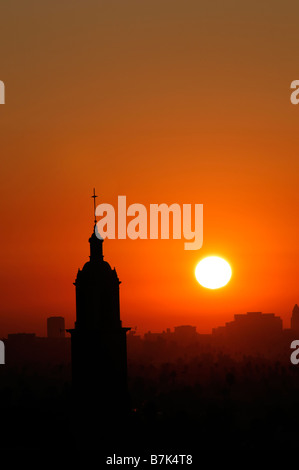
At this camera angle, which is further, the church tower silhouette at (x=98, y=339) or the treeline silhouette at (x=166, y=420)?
the treeline silhouette at (x=166, y=420)

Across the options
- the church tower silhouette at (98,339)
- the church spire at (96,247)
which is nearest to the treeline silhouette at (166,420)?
the church tower silhouette at (98,339)

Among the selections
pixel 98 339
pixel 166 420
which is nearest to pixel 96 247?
pixel 98 339

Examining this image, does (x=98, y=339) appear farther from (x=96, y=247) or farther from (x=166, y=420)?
(x=166, y=420)

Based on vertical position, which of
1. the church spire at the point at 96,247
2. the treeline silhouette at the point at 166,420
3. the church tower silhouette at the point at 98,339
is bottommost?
the treeline silhouette at the point at 166,420

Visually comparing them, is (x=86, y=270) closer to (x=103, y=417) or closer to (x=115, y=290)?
(x=115, y=290)

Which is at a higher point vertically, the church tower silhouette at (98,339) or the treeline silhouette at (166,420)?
the church tower silhouette at (98,339)

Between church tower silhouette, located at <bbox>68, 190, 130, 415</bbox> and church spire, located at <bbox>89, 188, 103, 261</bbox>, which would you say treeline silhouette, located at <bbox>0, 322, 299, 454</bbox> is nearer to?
church tower silhouette, located at <bbox>68, 190, 130, 415</bbox>

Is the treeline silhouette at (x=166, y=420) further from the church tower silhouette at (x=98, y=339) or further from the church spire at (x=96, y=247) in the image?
the church spire at (x=96, y=247)
